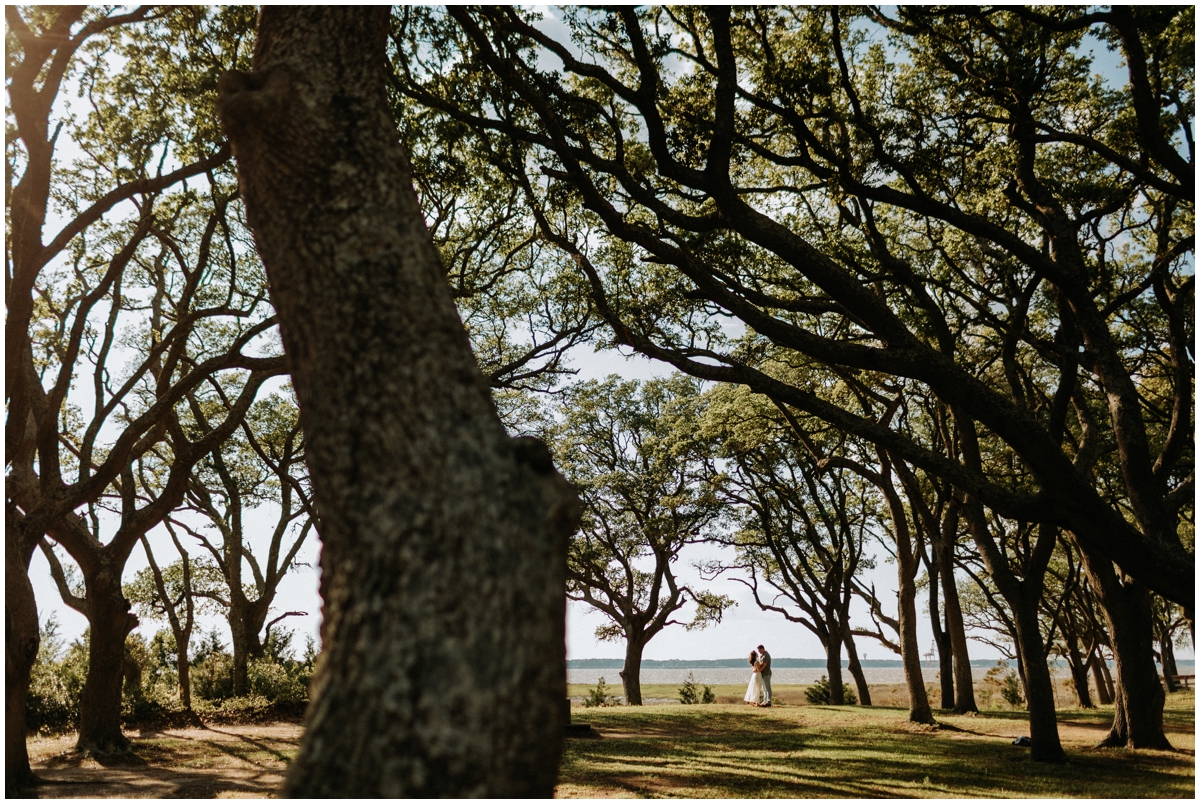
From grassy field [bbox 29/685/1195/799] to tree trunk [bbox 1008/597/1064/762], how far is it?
13.9 inches

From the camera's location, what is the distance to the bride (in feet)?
79.1

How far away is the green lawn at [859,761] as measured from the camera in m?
9.55

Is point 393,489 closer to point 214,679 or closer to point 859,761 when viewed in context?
point 859,761

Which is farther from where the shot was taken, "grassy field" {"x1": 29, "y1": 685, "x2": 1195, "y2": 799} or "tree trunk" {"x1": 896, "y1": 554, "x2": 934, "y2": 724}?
"tree trunk" {"x1": 896, "y1": 554, "x2": 934, "y2": 724}

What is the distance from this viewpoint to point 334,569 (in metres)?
2.28

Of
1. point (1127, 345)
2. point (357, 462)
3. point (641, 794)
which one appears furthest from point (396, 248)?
point (1127, 345)

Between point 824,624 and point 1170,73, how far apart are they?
2318 centimetres

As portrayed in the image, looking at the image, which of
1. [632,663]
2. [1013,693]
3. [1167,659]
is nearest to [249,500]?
[632,663]

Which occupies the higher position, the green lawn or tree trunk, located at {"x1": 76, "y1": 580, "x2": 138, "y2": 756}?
tree trunk, located at {"x1": 76, "y1": 580, "x2": 138, "y2": 756}

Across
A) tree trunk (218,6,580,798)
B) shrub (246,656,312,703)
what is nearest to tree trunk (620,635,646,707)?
shrub (246,656,312,703)

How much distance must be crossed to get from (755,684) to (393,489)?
25.1 meters

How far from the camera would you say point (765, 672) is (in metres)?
24.2

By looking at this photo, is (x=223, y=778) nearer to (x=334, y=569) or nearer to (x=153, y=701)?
(x=153, y=701)

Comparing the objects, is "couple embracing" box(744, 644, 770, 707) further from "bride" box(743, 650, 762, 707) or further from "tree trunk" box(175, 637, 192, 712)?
"tree trunk" box(175, 637, 192, 712)
